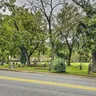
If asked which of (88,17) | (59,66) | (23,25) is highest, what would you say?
(23,25)

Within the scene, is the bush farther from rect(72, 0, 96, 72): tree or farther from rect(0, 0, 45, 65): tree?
rect(0, 0, 45, 65): tree

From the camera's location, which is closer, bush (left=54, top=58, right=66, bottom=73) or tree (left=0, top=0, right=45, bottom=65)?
bush (left=54, top=58, right=66, bottom=73)

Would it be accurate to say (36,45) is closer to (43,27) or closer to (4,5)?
(43,27)

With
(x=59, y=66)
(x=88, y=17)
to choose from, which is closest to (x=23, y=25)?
(x=88, y=17)

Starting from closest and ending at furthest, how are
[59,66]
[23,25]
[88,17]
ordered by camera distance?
1. [59,66]
2. [88,17]
3. [23,25]

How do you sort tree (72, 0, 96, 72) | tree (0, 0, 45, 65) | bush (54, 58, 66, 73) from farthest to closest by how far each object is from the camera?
tree (0, 0, 45, 65) < bush (54, 58, 66, 73) < tree (72, 0, 96, 72)

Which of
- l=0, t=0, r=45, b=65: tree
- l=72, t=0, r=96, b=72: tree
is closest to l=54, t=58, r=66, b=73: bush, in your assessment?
l=72, t=0, r=96, b=72: tree

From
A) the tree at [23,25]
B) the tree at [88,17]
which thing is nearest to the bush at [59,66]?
the tree at [88,17]

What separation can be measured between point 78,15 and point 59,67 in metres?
8.60

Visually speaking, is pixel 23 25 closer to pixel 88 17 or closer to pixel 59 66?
pixel 88 17

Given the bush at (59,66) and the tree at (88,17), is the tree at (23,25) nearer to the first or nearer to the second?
the tree at (88,17)

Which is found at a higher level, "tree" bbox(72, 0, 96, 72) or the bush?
"tree" bbox(72, 0, 96, 72)

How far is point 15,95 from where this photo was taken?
718 centimetres

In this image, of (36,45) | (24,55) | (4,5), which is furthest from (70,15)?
(24,55)
